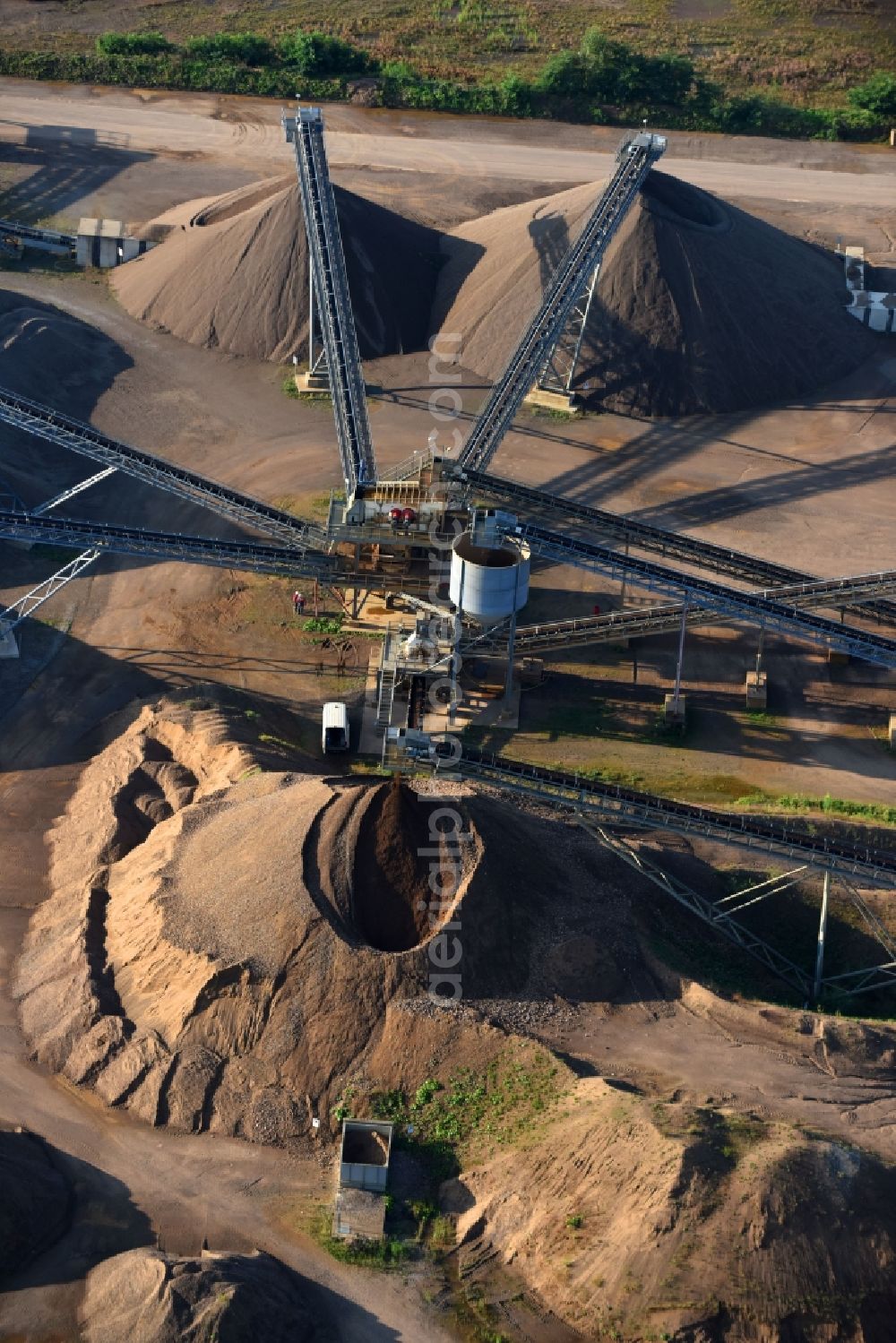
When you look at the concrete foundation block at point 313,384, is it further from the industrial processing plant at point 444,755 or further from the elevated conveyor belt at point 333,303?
the elevated conveyor belt at point 333,303

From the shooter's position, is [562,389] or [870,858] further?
[562,389]

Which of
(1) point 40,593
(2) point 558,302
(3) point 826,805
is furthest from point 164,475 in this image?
(3) point 826,805

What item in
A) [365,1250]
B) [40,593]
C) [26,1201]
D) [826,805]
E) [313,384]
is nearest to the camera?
[26,1201]

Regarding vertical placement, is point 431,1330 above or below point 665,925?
below

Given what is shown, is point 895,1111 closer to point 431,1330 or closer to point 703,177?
point 431,1330

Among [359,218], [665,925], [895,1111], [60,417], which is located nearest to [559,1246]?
[895,1111]

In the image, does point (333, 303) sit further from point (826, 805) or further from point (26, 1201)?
point (26, 1201)

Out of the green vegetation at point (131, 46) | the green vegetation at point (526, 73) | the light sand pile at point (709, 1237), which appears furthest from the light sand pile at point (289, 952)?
the green vegetation at point (131, 46)
